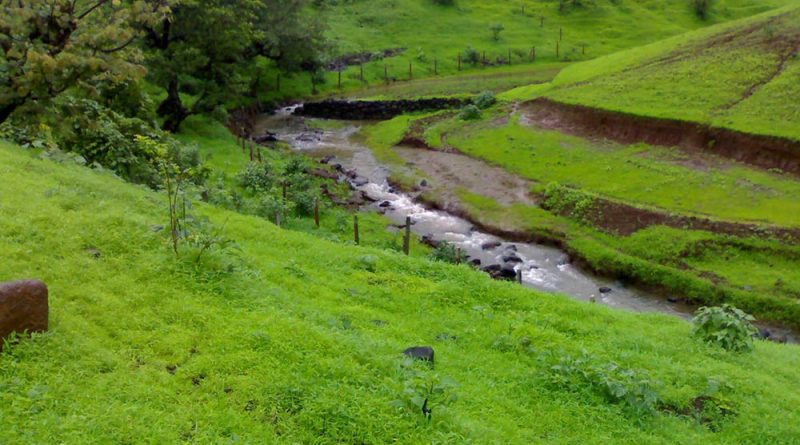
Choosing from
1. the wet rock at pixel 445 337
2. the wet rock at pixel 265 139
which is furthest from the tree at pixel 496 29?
the wet rock at pixel 445 337

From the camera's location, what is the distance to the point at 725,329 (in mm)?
14727

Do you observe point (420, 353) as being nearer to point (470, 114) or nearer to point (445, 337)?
point (445, 337)

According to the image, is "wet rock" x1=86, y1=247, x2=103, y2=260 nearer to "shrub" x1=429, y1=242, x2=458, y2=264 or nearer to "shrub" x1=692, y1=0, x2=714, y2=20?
"shrub" x1=429, y1=242, x2=458, y2=264

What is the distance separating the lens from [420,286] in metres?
15.2

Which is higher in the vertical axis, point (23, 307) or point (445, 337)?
point (23, 307)

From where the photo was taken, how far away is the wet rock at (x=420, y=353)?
10984 mm

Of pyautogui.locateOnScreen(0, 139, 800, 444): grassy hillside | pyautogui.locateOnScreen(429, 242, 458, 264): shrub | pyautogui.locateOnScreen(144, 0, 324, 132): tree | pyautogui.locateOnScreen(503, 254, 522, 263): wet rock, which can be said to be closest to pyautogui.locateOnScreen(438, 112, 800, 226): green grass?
pyautogui.locateOnScreen(503, 254, 522, 263): wet rock

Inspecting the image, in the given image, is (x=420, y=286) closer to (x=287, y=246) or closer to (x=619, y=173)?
(x=287, y=246)

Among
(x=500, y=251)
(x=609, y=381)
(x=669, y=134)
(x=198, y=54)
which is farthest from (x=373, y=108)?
(x=609, y=381)

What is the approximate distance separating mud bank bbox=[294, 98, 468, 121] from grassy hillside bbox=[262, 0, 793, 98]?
7913mm

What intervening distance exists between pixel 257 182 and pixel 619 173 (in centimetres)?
1939

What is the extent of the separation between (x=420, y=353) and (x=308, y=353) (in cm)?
222

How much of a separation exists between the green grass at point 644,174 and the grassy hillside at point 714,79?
360 centimetres

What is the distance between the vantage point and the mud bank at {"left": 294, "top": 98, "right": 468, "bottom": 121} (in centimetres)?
5672
